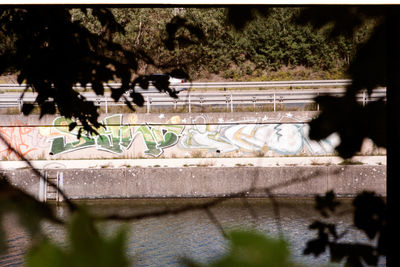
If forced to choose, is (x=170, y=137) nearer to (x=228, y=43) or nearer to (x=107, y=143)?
(x=107, y=143)

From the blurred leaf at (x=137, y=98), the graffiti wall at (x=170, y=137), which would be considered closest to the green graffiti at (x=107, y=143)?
the graffiti wall at (x=170, y=137)

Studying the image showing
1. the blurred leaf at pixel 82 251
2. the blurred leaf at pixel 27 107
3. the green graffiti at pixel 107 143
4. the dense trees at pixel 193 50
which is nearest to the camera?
the blurred leaf at pixel 82 251

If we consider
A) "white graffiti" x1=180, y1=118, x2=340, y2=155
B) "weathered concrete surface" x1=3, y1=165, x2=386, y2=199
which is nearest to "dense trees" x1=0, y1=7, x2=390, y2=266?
"weathered concrete surface" x1=3, y1=165, x2=386, y2=199

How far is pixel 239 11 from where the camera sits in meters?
1.08

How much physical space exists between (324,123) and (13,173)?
9.57 m

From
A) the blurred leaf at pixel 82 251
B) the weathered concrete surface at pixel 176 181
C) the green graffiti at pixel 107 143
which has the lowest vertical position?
the weathered concrete surface at pixel 176 181

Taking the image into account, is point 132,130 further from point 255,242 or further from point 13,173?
point 255,242

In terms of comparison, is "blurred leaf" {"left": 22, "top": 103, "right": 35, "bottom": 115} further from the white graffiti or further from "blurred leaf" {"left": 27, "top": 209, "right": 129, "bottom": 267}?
the white graffiti

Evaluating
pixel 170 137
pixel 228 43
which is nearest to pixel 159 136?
pixel 170 137

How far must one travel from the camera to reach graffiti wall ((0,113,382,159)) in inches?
471

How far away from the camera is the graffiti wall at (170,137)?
39.2 ft

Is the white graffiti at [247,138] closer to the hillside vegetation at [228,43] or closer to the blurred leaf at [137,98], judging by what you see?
the hillside vegetation at [228,43]

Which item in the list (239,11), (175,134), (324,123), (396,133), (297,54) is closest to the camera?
(396,133)

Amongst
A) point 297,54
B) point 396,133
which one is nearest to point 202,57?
point 297,54
